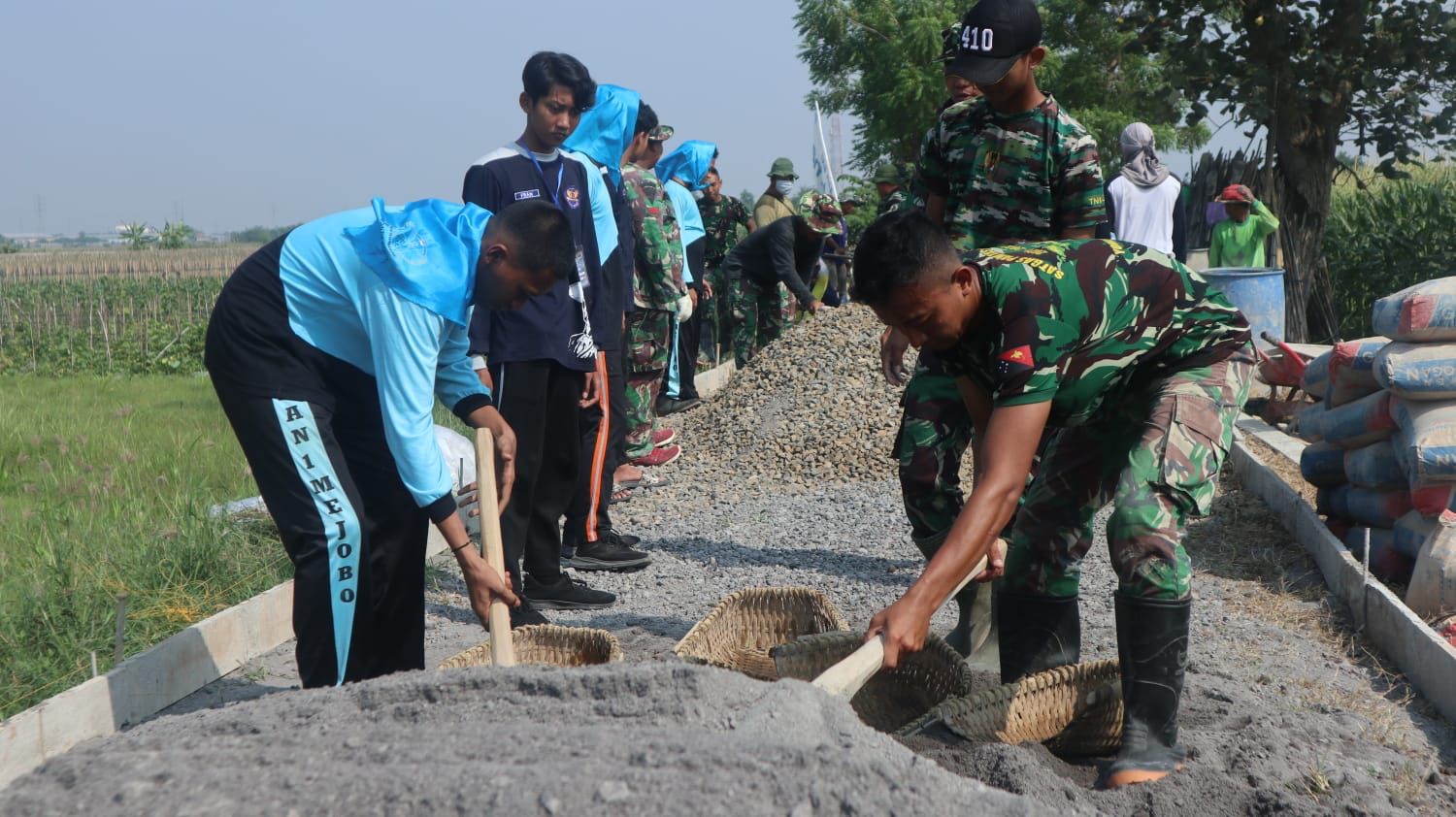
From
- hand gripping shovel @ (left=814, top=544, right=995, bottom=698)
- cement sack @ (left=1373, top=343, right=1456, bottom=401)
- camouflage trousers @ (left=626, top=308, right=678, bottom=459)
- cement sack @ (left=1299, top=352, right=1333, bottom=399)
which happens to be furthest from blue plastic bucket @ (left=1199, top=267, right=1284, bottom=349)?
hand gripping shovel @ (left=814, top=544, right=995, bottom=698)

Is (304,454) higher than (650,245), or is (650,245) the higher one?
(650,245)

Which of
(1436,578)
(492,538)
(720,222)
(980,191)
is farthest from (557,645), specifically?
(720,222)

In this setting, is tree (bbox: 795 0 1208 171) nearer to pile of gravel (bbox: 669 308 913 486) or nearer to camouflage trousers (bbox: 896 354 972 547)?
pile of gravel (bbox: 669 308 913 486)

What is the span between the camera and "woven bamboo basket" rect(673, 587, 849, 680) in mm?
4500

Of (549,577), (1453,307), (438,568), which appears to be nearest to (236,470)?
(438,568)

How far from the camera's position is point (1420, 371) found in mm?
5336

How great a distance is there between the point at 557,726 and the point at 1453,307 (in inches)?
173

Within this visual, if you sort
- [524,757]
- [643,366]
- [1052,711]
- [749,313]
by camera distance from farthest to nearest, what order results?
[749,313] < [643,366] < [1052,711] < [524,757]

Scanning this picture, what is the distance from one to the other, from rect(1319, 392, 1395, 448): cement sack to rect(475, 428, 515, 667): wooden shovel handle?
400cm

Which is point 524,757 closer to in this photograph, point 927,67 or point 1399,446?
point 1399,446

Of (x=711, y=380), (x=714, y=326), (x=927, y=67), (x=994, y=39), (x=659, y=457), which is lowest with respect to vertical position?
(x=659, y=457)

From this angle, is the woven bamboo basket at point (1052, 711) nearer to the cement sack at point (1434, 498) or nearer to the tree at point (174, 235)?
the cement sack at point (1434, 498)

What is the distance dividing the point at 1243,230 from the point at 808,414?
16.9ft

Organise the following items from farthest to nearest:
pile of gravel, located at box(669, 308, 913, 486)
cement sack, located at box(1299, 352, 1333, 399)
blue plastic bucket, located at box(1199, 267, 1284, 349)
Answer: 1. blue plastic bucket, located at box(1199, 267, 1284, 349)
2. pile of gravel, located at box(669, 308, 913, 486)
3. cement sack, located at box(1299, 352, 1333, 399)
